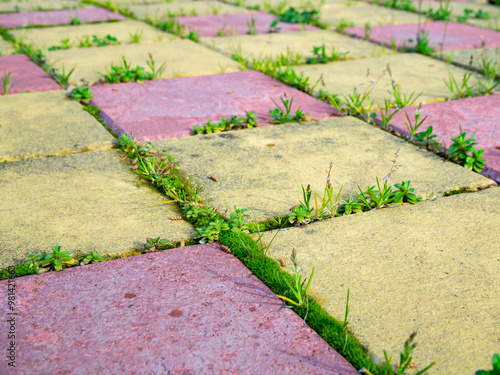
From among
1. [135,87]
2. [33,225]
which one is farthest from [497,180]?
[135,87]

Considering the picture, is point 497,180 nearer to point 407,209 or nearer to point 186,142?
point 407,209

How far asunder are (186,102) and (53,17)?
9.98 feet

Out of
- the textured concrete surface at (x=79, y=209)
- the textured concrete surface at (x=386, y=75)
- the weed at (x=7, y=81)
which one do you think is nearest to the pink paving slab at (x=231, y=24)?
the textured concrete surface at (x=386, y=75)

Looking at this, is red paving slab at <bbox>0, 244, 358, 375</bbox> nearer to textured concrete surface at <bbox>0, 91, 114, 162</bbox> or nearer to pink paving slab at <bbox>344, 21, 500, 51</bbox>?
textured concrete surface at <bbox>0, 91, 114, 162</bbox>

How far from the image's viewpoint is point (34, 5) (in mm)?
5875

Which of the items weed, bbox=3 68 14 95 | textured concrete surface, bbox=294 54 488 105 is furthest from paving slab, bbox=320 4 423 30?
weed, bbox=3 68 14 95

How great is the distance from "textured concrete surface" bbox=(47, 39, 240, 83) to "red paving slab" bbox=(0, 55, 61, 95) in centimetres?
14

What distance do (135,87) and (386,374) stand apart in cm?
248

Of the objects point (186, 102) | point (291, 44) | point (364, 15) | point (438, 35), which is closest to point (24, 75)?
point (186, 102)

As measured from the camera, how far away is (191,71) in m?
3.52

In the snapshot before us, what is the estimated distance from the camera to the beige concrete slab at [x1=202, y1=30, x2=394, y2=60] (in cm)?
402

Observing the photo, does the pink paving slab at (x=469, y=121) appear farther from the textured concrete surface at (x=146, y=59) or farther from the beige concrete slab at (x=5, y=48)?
the beige concrete slab at (x=5, y=48)

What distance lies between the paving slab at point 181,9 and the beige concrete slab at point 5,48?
1.44 m

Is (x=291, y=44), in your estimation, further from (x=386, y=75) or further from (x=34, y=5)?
(x=34, y=5)
